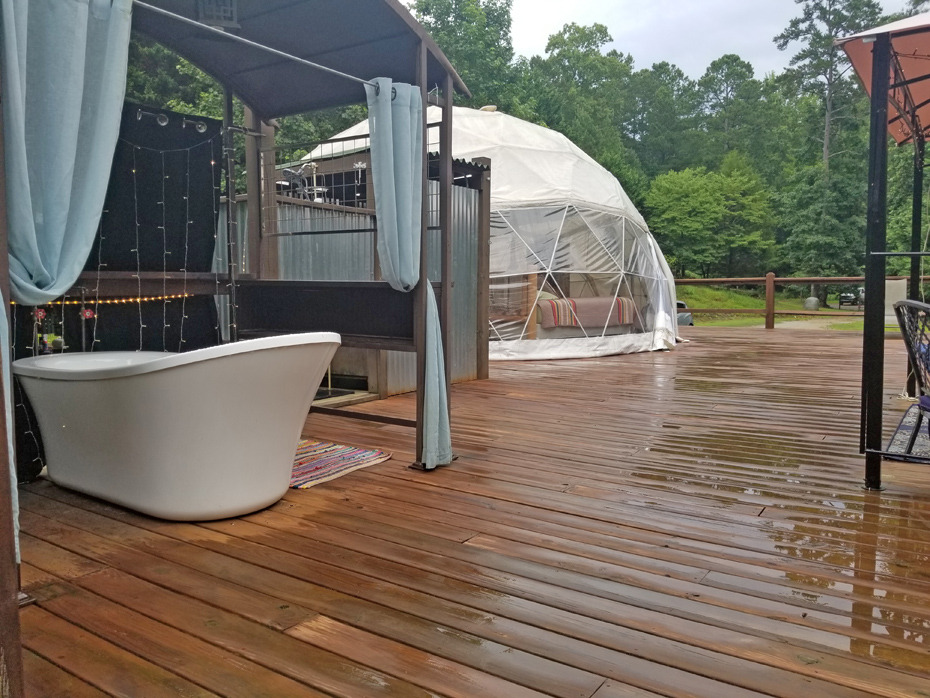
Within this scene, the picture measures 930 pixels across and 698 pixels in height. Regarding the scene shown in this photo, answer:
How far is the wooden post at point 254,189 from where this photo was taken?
12.6 feet

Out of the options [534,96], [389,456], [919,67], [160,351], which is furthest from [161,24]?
[534,96]

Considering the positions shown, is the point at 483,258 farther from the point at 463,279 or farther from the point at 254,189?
the point at 254,189

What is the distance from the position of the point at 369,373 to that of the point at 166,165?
204 centimetres

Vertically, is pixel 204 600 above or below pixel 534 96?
below

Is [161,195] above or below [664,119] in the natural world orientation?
below

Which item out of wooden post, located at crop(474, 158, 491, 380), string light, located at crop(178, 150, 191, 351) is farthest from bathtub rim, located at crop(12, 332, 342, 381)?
wooden post, located at crop(474, 158, 491, 380)

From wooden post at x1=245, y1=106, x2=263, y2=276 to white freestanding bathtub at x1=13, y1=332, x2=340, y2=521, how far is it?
147 cm

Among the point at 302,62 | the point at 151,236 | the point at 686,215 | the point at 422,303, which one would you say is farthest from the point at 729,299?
the point at 302,62

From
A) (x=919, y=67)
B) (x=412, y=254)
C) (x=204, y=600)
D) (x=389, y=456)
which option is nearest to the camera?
(x=204, y=600)

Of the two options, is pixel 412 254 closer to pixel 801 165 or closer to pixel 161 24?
pixel 161 24

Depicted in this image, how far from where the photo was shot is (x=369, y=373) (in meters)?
4.96

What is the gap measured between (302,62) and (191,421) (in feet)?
5.09

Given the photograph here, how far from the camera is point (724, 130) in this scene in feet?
89.5

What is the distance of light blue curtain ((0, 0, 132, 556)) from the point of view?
5.74ft
